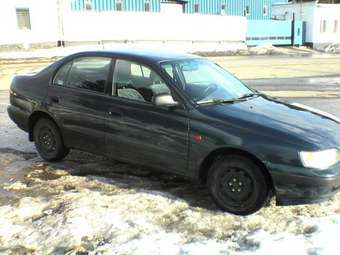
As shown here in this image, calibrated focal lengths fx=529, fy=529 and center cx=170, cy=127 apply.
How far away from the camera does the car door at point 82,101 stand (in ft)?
19.7

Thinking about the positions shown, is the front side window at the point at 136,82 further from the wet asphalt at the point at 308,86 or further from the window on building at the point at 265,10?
the window on building at the point at 265,10

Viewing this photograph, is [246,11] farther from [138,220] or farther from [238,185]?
[138,220]

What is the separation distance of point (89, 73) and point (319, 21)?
44041 mm

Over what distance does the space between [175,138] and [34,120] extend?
2.43 m

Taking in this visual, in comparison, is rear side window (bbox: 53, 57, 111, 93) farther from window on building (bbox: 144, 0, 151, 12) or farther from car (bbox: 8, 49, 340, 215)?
window on building (bbox: 144, 0, 151, 12)

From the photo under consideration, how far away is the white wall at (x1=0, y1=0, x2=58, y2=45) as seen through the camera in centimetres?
3125

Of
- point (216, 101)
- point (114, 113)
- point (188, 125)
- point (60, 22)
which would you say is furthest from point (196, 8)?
point (188, 125)

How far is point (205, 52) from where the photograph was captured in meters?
37.1

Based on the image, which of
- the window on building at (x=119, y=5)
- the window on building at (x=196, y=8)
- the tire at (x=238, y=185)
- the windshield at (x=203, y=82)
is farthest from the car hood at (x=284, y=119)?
the window on building at (x=196, y=8)

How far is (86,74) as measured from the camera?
248 inches

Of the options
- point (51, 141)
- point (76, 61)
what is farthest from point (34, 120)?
point (76, 61)

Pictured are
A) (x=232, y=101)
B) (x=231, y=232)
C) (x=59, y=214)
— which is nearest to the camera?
(x=231, y=232)

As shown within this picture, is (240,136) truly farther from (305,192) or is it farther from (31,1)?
(31,1)

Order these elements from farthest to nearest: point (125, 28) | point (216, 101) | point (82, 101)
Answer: point (125, 28), point (82, 101), point (216, 101)
